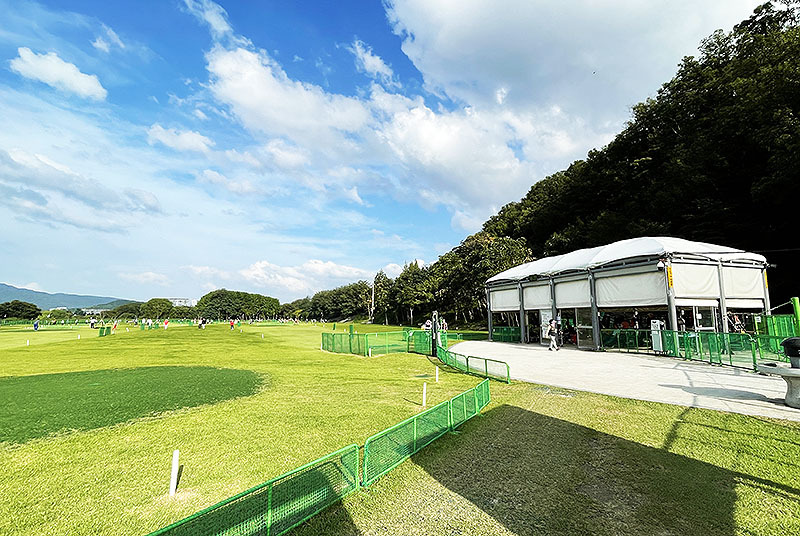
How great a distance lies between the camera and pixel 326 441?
8.63 m

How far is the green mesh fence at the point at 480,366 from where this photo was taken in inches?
606

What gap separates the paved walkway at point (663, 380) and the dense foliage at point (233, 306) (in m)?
137

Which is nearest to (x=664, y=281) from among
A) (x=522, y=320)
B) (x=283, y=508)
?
(x=522, y=320)

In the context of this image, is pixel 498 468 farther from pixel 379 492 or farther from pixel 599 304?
pixel 599 304

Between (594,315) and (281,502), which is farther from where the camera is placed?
(594,315)

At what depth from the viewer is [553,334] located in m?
26.0

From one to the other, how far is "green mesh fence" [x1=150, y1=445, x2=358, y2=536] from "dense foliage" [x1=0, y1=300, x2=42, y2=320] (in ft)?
423

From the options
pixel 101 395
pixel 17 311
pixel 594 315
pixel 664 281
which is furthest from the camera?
pixel 17 311

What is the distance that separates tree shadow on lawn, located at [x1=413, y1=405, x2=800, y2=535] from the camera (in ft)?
17.4

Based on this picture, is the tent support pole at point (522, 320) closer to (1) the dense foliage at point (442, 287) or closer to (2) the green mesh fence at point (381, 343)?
(2) the green mesh fence at point (381, 343)

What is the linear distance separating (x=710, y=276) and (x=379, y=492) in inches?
Answer: 959

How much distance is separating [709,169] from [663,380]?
32032mm

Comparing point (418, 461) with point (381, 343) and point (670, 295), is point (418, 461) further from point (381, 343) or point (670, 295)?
point (670, 295)

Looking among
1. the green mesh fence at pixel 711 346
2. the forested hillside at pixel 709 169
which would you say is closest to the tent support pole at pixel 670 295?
the green mesh fence at pixel 711 346
